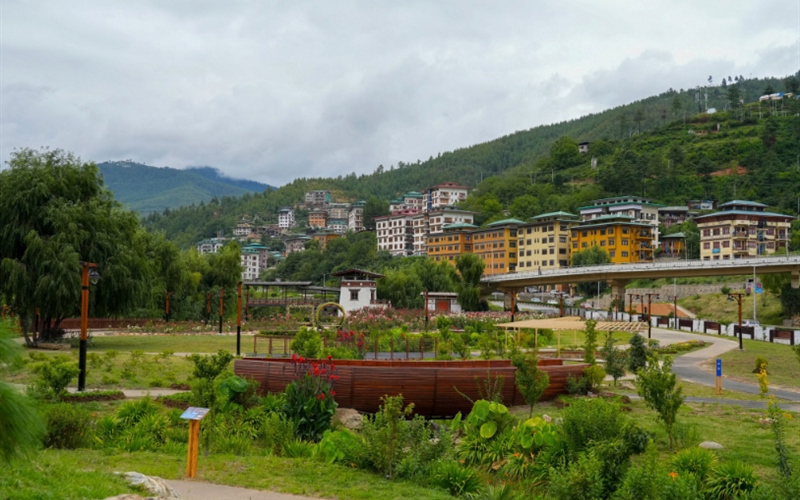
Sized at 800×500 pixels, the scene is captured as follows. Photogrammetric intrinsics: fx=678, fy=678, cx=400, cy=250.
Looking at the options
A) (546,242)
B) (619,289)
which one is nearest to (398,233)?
(546,242)

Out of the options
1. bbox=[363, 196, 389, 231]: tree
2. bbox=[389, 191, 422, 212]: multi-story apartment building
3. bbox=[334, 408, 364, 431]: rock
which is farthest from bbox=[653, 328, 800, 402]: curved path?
bbox=[389, 191, 422, 212]: multi-story apartment building

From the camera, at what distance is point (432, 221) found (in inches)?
5094

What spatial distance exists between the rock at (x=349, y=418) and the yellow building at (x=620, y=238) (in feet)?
283

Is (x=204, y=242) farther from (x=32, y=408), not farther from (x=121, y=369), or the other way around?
(x=32, y=408)

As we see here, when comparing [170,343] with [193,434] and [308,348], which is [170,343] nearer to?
[308,348]

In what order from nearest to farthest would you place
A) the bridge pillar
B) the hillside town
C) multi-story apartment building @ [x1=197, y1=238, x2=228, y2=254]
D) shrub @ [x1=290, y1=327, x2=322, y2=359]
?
1. shrub @ [x1=290, y1=327, x2=322, y2=359]
2. the bridge pillar
3. the hillside town
4. multi-story apartment building @ [x1=197, y1=238, x2=228, y2=254]

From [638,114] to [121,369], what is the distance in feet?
562

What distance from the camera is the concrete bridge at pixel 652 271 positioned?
57.1 metres

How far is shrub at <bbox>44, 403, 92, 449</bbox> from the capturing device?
31.8 feet

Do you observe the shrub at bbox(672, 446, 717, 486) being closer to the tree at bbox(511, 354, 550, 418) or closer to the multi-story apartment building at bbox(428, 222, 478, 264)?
the tree at bbox(511, 354, 550, 418)

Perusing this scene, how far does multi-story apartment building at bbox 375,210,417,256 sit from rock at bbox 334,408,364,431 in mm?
121437

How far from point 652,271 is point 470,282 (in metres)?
18.8

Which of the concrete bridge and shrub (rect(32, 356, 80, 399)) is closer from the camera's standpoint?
shrub (rect(32, 356, 80, 399))

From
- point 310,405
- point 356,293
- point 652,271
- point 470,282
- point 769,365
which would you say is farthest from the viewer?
point 470,282
